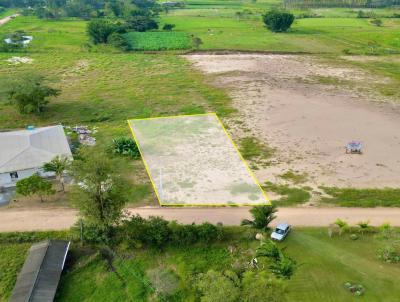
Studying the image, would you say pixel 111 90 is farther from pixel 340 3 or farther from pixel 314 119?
pixel 340 3

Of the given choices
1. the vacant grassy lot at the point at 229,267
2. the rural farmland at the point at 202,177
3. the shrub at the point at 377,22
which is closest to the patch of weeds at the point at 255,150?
the rural farmland at the point at 202,177

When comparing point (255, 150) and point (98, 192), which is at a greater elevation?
point (98, 192)

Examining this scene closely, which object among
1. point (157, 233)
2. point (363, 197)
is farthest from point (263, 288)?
point (363, 197)

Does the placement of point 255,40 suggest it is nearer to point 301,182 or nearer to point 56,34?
point 56,34

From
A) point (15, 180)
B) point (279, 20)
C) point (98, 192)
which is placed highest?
point (279, 20)

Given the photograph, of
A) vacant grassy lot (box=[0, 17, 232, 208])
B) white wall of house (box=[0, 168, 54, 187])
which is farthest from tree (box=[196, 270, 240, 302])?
white wall of house (box=[0, 168, 54, 187])
